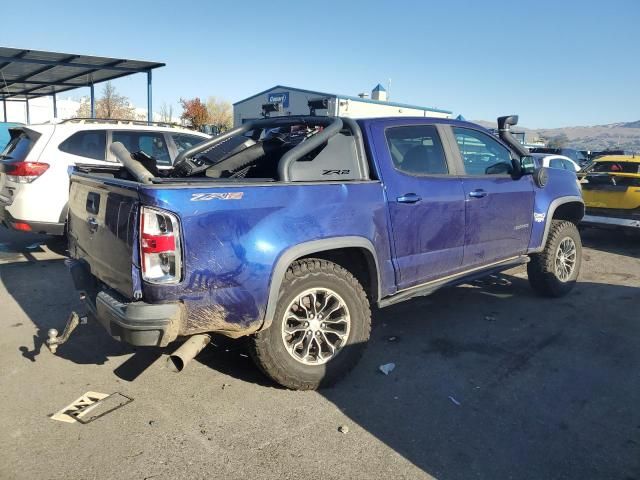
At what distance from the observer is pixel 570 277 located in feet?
19.1

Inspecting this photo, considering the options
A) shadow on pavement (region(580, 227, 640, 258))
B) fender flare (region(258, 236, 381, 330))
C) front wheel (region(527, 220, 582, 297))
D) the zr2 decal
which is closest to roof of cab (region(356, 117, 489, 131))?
fender flare (region(258, 236, 381, 330))

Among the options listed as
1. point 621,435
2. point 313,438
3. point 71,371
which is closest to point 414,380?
point 313,438

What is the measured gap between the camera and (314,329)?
346 cm

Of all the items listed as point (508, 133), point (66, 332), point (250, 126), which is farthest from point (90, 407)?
point (508, 133)

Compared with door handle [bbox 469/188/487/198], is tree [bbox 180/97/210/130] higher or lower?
higher

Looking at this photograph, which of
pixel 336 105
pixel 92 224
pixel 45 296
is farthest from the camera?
pixel 336 105

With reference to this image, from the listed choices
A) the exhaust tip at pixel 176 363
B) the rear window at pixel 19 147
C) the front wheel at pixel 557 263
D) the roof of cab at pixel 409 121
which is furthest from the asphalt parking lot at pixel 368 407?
the rear window at pixel 19 147

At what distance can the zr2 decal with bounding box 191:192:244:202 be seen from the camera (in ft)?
9.12

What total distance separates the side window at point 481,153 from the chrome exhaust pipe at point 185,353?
2804 millimetres

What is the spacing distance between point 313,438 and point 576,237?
4.37m

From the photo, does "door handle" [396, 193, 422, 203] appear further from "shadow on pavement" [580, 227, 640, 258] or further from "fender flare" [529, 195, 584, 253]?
"shadow on pavement" [580, 227, 640, 258]

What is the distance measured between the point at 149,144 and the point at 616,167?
26.3 feet

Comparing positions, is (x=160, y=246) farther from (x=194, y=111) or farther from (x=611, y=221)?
(x=194, y=111)

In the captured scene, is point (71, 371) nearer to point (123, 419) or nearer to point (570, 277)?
point (123, 419)
